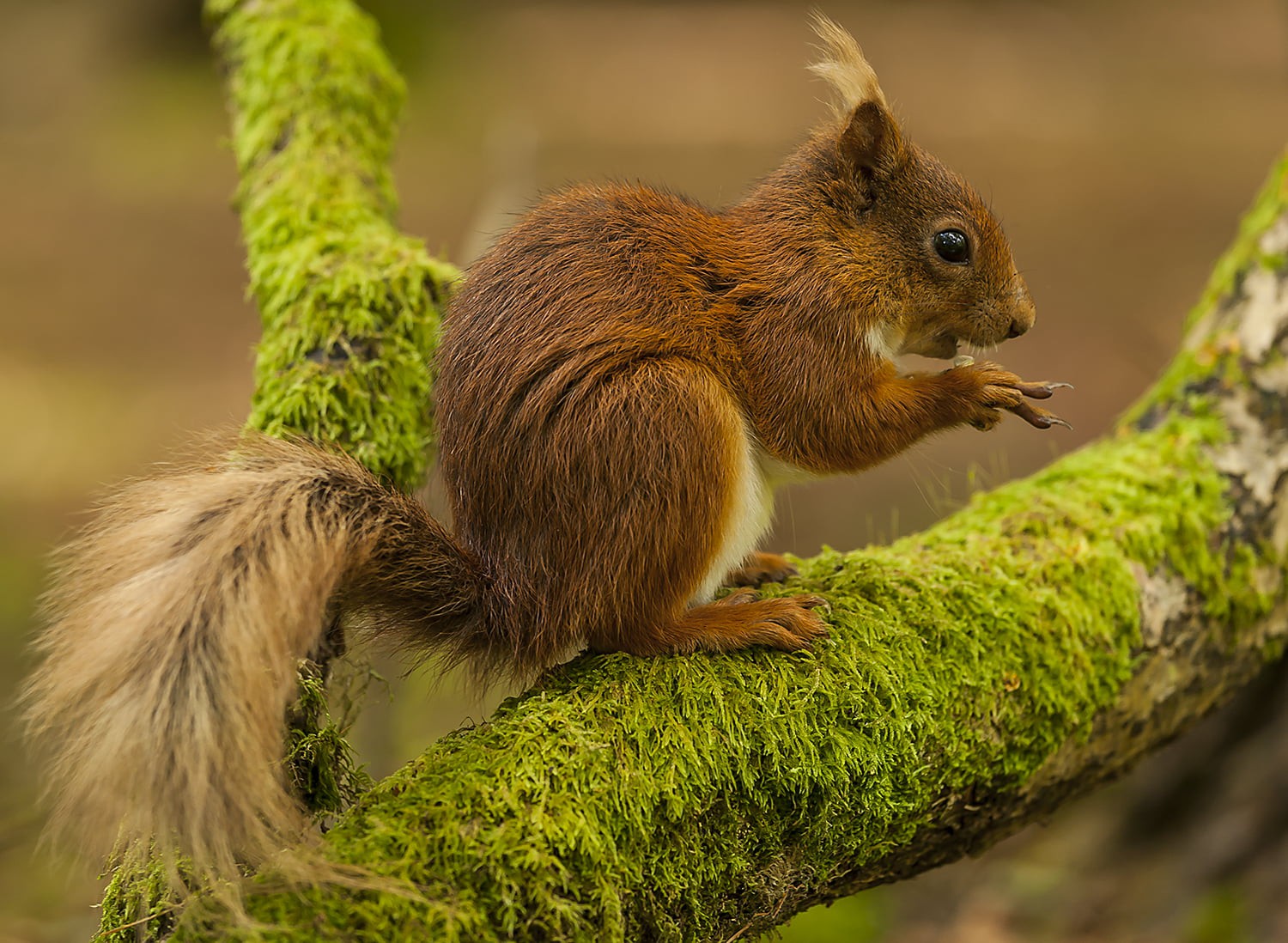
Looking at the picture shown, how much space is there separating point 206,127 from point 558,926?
42.2ft

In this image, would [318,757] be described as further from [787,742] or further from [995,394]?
[995,394]

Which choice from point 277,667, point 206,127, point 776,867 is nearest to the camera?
point 277,667

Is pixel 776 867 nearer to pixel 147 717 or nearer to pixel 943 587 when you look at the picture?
pixel 943 587

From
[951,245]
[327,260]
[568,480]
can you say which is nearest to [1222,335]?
[951,245]

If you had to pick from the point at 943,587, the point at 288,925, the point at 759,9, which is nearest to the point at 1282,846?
the point at 943,587

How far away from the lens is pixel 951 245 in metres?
3.08

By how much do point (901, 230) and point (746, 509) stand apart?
964mm

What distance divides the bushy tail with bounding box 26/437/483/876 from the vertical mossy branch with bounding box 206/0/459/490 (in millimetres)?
579

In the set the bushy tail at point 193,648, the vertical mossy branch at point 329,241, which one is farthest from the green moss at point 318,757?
the vertical mossy branch at point 329,241

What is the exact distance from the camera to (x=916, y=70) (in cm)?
1471

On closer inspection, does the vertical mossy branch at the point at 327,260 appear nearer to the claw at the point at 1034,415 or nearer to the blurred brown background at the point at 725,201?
the blurred brown background at the point at 725,201

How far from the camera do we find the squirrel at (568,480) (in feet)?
6.11

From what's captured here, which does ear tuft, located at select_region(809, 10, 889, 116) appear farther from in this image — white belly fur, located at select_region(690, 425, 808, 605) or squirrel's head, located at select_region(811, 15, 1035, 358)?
white belly fur, located at select_region(690, 425, 808, 605)

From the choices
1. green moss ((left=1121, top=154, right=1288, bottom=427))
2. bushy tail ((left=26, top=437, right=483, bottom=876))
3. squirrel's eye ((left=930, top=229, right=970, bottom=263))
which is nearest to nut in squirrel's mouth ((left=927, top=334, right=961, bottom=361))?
squirrel's eye ((left=930, top=229, right=970, bottom=263))
